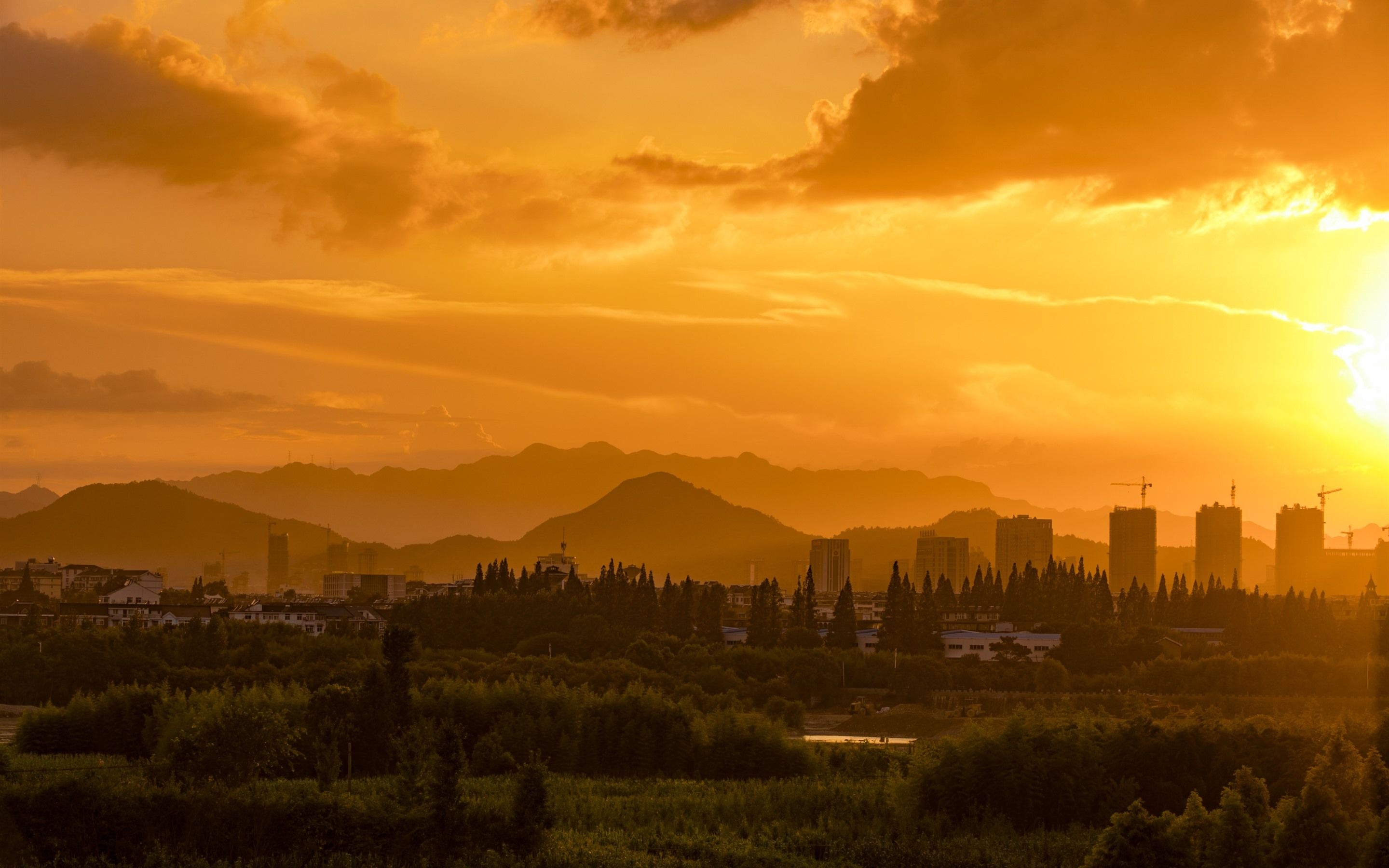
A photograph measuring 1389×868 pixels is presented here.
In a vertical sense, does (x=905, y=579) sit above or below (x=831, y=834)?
above

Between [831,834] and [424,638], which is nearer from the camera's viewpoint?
[831,834]

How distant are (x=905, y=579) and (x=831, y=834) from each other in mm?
68167

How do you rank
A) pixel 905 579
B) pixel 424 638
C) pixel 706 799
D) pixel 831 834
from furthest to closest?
pixel 905 579 < pixel 424 638 < pixel 706 799 < pixel 831 834

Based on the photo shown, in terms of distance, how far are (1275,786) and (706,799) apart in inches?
798

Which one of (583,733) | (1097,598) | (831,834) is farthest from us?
(1097,598)

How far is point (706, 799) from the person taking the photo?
53.2 meters

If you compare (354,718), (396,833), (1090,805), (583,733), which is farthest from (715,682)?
(396,833)

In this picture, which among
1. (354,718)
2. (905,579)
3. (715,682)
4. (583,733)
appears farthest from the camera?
(905,579)

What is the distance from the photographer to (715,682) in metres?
89.1

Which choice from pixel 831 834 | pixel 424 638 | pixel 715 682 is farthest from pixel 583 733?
pixel 424 638

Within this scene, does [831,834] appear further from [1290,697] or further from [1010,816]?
[1290,697]

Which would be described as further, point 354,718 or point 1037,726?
point 354,718

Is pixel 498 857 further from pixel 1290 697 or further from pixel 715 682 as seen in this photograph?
pixel 1290 697

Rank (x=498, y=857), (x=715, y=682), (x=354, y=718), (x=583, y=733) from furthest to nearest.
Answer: (x=715, y=682) → (x=583, y=733) → (x=354, y=718) → (x=498, y=857)
